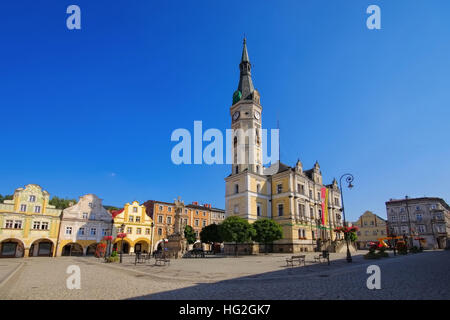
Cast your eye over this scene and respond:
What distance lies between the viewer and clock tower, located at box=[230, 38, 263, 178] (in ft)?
165

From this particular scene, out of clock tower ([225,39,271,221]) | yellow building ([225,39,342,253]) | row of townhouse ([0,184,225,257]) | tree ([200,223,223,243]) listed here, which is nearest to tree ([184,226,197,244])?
row of townhouse ([0,184,225,257])

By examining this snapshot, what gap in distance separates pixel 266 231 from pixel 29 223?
3669 centimetres

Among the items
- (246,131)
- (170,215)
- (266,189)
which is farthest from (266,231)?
(170,215)

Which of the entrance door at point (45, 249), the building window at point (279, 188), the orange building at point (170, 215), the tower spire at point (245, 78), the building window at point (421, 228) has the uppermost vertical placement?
the tower spire at point (245, 78)

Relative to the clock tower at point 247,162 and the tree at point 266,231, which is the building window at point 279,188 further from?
the tree at point 266,231

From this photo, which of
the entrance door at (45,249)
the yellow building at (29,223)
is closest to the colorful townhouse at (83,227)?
the yellow building at (29,223)

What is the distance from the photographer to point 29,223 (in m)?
39.9

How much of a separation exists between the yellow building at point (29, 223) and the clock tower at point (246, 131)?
33.1 metres

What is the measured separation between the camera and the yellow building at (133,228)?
48.5m

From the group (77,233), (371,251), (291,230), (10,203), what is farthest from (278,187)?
(10,203)

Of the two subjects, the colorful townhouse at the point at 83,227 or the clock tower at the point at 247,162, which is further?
the clock tower at the point at 247,162

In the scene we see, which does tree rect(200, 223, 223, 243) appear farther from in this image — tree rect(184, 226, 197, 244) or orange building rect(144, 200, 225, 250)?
orange building rect(144, 200, 225, 250)
